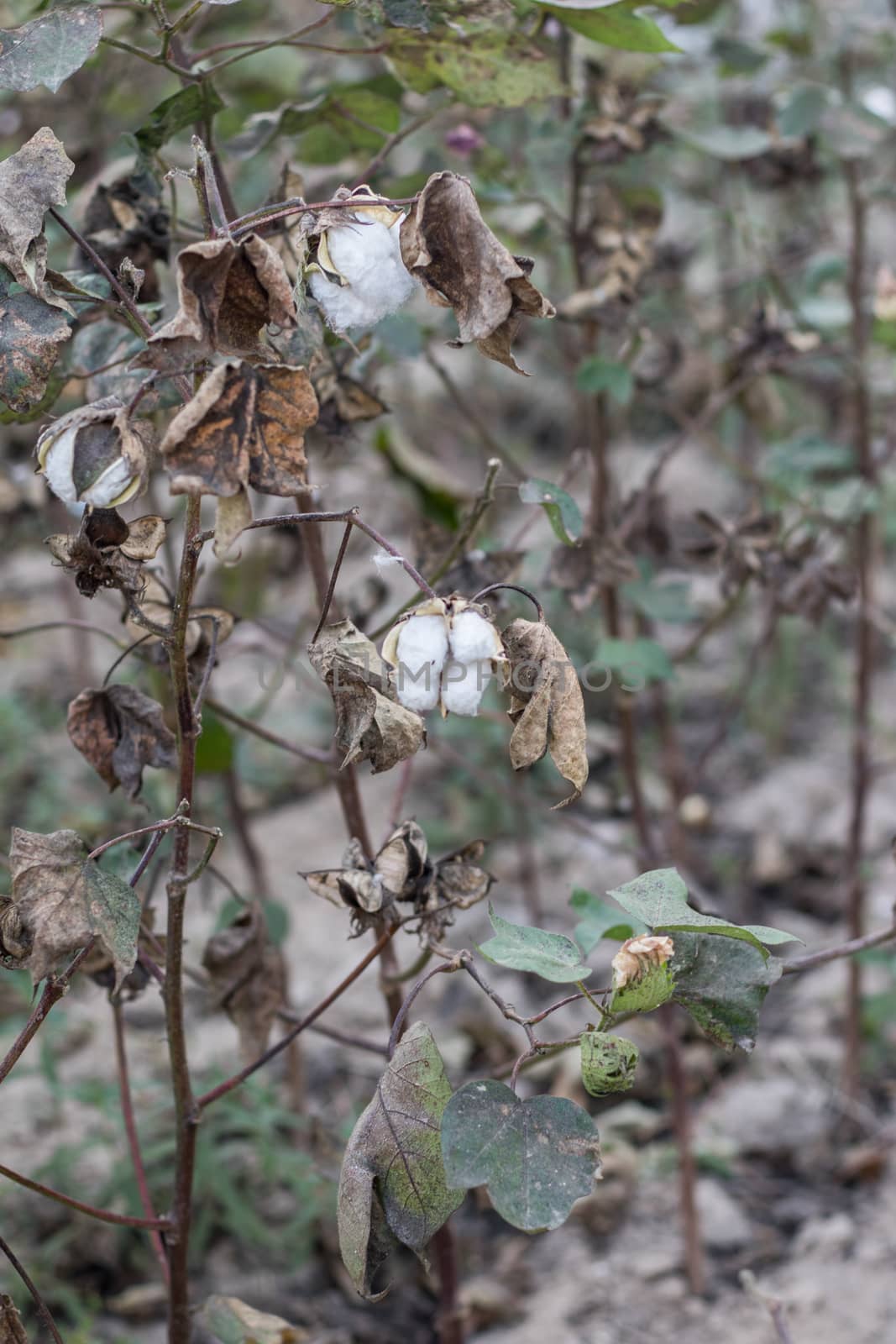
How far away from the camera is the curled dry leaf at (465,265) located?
73cm

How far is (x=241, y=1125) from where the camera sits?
1.51 m

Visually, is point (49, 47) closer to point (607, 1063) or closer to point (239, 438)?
point (239, 438)

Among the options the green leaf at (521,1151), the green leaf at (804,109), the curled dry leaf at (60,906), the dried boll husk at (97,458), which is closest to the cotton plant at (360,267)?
A: the dried boll husk at (97,458)

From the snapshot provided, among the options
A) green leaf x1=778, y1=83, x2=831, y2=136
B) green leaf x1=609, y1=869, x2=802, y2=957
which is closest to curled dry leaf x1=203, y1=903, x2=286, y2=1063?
green leaf x1=609, y1=869, x2=802, y2=957

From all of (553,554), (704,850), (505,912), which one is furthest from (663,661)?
(704,850)

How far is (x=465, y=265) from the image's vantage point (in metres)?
0.74

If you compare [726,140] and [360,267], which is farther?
[726,140]

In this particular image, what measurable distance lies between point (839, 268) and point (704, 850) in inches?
47.1

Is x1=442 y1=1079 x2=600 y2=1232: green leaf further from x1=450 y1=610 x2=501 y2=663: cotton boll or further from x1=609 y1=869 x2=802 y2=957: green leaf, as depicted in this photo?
x1=450 y1=610 x2=501 y2=663: cotton boll

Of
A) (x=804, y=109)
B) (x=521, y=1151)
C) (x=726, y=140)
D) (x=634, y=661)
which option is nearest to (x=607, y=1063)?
(x=521, y=1151)

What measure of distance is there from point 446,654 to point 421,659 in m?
0.02

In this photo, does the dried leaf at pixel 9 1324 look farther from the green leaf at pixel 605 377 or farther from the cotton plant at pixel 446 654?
the green leaf at pixel 605 377

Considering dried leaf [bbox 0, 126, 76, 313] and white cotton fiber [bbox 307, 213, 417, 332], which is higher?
dried leaf [bbox 0, 126, 76, 313]

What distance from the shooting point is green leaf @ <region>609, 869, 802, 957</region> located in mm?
770
